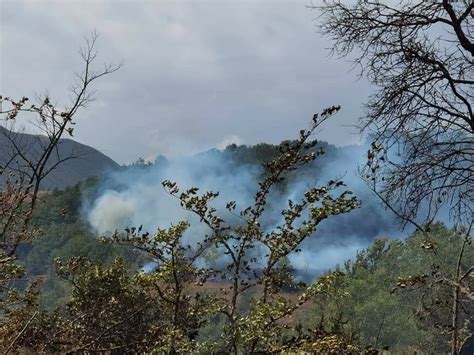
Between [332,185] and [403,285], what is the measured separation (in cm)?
114

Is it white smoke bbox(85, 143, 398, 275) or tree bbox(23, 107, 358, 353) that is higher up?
white smoke bbox(85, 143, 398, 275)

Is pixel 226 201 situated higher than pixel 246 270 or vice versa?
pixel 226 201

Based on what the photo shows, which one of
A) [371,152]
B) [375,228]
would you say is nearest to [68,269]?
[371,152]

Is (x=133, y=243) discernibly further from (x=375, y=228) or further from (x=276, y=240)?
(x=375, y=228)

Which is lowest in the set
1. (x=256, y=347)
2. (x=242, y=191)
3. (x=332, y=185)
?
(x=256, y=347)

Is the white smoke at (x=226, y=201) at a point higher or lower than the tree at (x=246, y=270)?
higher

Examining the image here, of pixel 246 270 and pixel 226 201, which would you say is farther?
pixel 226 201

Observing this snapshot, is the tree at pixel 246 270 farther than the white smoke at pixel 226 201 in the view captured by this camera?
No

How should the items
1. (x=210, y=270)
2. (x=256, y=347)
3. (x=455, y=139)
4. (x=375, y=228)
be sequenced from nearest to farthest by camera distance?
(x=455, y=139), (x=256, y=347), (x=210, y=270), (x=375, y=228)

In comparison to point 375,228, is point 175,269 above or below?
below

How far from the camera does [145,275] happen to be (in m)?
5.75

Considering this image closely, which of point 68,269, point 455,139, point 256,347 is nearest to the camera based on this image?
point 455,139

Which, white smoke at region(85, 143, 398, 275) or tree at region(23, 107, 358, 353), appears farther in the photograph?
white smoke at region(85, 143, 398, 275)

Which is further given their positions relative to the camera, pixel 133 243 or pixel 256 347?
pixel 133 243
